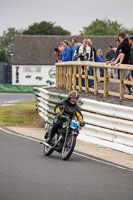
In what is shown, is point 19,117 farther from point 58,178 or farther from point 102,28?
point 102,28

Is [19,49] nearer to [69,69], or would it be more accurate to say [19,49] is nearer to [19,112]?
[19,112]

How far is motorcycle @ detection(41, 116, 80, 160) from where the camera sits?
13.6 meters

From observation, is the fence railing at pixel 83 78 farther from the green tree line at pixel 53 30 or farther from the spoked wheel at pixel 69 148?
the green tree line at pixel 53 30

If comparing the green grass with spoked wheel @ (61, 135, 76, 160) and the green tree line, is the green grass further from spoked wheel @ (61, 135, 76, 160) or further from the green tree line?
the green tree line

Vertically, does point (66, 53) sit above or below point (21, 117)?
above

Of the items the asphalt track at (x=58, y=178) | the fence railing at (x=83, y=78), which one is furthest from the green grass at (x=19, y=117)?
the asphalt track at (x=58, y=178)

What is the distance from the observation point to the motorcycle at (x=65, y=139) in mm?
13632

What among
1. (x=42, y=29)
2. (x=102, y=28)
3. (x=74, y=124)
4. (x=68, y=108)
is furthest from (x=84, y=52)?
(x=102, y=28)

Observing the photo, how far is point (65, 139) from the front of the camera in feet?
45.6

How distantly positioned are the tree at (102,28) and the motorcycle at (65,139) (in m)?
132

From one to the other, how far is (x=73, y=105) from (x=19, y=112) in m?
15.0

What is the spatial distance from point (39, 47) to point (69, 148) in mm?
91023

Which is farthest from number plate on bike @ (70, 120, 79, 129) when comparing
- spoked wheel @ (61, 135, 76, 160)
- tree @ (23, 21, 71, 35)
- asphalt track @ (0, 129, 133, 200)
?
tree @ (23, 21, 71, 35)

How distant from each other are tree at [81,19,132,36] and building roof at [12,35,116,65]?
41893mm
